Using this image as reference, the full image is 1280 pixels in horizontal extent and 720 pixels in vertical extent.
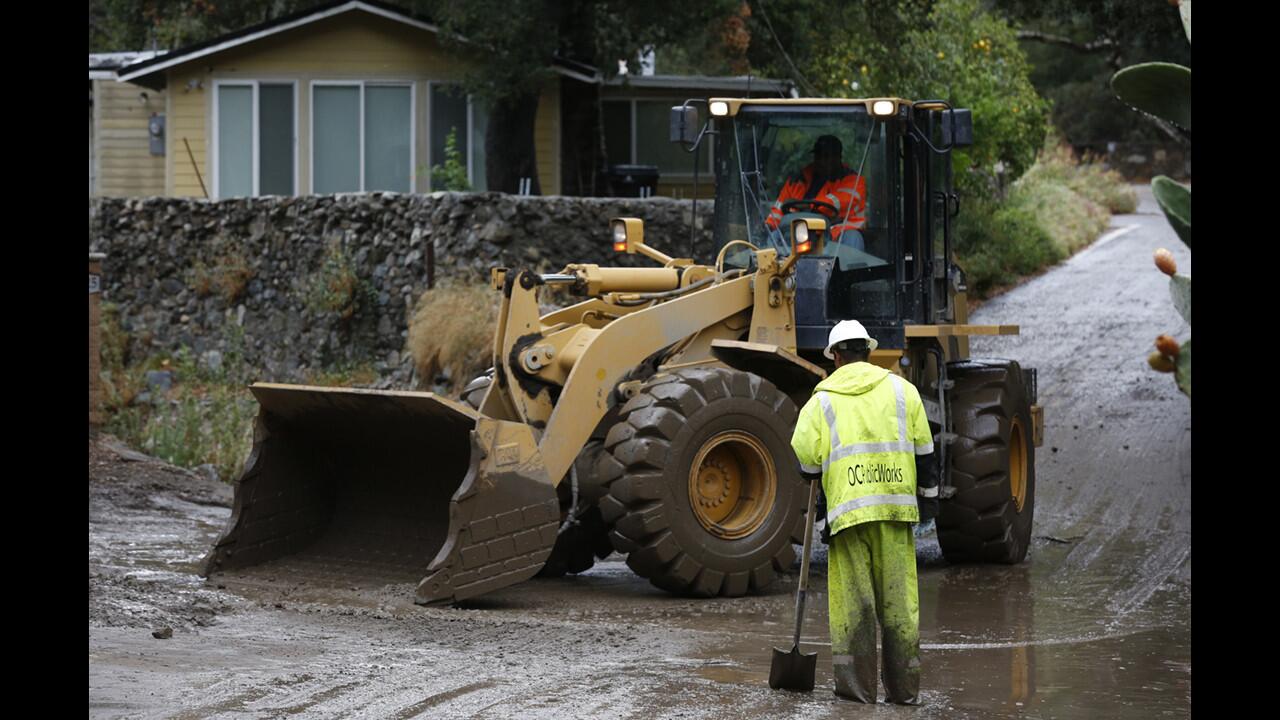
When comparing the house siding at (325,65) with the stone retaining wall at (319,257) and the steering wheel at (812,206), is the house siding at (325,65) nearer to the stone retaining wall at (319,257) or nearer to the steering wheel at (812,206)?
the stone retaining wall at (319,257)

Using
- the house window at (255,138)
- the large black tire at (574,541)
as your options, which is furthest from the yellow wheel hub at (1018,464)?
the house window at (255,138)

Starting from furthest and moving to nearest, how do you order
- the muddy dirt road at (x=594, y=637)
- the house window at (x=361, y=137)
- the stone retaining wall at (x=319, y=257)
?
the house window at (x=361, y=137)
the stone retaining wall at (x=319, y=257)
the muddy dirt road at (x=594, y=637)

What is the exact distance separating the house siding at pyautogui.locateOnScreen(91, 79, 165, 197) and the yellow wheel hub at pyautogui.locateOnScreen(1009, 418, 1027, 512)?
20239 millimetres

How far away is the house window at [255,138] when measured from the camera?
88.3ft

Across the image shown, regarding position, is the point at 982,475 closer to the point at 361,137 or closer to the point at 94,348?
the point at 94,348

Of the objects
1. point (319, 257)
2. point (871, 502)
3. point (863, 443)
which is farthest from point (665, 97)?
point (871, 502)

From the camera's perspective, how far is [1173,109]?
216 inches

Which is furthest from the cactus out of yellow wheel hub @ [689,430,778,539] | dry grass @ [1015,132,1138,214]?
dry grass @ [1015,132,1138,214]

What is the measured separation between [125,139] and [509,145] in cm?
849

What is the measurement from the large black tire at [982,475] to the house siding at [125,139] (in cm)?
2040

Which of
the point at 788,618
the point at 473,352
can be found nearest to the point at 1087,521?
the point at 788,618

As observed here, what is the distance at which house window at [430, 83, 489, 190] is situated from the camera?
2683 centimetres
